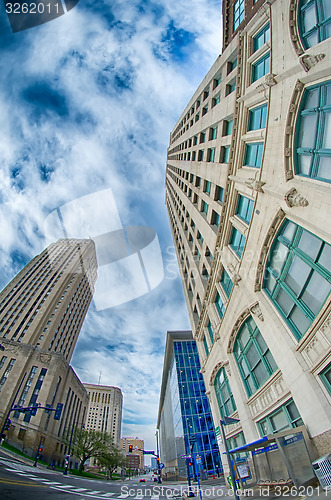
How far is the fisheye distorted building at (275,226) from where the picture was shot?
9086 millimetres

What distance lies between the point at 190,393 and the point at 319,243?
59.6 m

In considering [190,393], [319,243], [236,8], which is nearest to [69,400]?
[190,393]

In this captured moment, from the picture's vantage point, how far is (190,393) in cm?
5619

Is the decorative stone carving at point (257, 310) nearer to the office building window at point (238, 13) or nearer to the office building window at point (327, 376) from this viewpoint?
the office building window at point (327, 376)

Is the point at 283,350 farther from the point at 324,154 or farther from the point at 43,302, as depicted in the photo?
the point at 43,302

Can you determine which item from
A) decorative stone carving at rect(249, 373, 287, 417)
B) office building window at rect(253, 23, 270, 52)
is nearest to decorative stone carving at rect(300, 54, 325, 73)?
office building window at rect(253, 23, 270, 52)

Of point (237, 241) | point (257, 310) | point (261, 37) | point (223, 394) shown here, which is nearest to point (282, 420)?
point (257, 310)

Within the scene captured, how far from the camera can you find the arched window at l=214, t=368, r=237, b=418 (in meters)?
17.6

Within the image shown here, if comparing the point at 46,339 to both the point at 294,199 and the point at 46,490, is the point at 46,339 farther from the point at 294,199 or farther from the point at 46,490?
the point at 294,199

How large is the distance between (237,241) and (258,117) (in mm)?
8384

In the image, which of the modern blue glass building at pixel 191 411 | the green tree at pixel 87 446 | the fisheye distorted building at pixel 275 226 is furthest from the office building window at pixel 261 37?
the green tree at pixel 87 446

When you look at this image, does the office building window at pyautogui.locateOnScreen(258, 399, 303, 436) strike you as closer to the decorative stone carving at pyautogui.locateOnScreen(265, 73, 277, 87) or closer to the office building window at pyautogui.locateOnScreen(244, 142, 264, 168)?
the office building window at pyautogui.locateOnScreen(244, 142, 264, 168)

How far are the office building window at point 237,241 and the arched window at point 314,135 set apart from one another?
20.8ft

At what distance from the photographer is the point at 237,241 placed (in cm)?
1680
